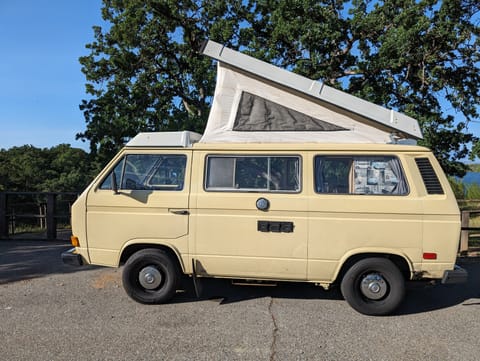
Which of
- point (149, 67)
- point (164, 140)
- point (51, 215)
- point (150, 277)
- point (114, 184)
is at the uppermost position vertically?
point (149, 67)

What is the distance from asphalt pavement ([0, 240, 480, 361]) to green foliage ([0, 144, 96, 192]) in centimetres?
1641

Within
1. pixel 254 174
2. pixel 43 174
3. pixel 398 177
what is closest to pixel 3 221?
pixel 254 174

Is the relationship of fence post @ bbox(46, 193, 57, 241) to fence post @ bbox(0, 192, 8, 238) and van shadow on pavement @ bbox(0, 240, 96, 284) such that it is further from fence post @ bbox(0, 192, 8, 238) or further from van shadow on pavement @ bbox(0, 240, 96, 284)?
fence post @ bbox(0, 192, 8, 238)

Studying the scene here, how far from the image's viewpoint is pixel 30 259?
Answer: 305 inches

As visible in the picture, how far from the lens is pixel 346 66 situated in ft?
44.1

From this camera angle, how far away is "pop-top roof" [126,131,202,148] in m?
5.04

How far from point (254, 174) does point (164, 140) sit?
52.2 inches

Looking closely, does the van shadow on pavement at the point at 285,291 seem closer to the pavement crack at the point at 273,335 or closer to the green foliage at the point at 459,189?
the pavement crack at the point at 273,335

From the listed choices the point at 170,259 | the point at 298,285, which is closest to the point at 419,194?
the point at 298,285

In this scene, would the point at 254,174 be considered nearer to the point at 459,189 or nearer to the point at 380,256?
the point at 380,256

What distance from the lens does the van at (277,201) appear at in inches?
179

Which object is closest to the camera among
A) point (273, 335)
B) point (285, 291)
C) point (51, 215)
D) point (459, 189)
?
point (273, 335)

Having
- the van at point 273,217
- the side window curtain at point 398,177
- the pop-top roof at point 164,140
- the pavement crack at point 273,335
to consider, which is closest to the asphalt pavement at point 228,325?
the pavement crack at point 273,335

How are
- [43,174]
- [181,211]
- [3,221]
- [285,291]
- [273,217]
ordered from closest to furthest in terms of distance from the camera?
1. [273,217]
2. [181,211]
3. [285,291]
4. [3,221]
5. [43,174]
